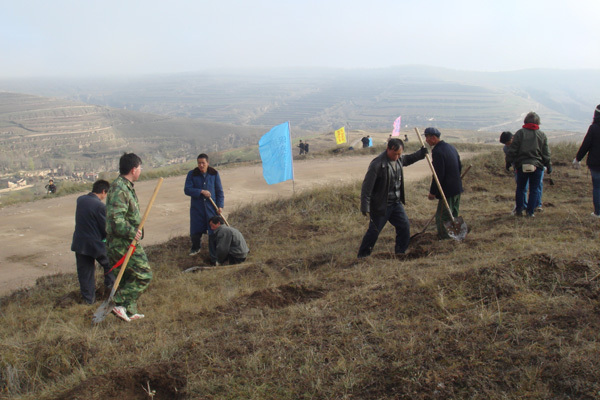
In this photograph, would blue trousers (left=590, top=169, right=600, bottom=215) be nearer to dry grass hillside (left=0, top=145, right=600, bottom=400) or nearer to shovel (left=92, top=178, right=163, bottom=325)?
dry grass hillside (left=0, top=145, right=600, bottom=400)

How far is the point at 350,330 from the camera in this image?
3195mm

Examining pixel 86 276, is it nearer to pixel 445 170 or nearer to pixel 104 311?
pixel 104 311

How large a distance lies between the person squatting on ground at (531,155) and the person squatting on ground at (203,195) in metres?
4.60

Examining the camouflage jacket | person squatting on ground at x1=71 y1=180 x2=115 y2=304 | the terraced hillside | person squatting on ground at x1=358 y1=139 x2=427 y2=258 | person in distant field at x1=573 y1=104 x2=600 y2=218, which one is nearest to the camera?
the camouflage jacket

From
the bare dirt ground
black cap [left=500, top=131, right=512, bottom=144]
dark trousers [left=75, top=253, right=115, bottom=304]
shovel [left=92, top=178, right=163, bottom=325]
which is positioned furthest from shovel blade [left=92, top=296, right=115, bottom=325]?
black cap [left=500, top=131, right=512, bottom=144]

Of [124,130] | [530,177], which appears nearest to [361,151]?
[530,177]

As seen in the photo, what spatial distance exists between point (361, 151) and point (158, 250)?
15.2 metres

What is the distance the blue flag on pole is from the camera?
976cm

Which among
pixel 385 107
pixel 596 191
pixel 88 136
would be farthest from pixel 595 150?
pixel 385 107

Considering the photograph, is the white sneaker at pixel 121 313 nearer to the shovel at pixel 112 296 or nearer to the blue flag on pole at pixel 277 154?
the shovel at pixel 112 296

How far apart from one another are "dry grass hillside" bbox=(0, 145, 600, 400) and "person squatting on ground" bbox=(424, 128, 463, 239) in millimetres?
487

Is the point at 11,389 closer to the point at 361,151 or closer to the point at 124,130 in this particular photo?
the point at 361,151

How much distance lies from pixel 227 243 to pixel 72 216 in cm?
748

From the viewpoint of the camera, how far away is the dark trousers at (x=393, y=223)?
5.32 m
